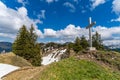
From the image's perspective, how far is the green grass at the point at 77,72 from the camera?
45.6 ft

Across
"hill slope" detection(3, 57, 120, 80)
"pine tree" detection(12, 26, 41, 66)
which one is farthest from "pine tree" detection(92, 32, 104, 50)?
"hill slope" detection(3, 57, 120, 80)

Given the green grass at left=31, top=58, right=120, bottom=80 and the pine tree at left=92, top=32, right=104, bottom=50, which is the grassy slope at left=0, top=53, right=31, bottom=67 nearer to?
the green grass at left=31, top=58, right=120, bottom=80

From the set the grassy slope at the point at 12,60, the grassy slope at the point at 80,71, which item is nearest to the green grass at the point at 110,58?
the grassy slope at the point at 80,71

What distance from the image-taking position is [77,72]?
14.4m

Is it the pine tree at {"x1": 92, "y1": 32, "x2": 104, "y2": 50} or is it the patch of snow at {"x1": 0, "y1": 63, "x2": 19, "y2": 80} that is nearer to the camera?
the patch of snow at {"x1": 0, "y1": 63, "x2": 19, "y2": 80}

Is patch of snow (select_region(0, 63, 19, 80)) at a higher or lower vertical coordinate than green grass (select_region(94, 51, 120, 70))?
lower

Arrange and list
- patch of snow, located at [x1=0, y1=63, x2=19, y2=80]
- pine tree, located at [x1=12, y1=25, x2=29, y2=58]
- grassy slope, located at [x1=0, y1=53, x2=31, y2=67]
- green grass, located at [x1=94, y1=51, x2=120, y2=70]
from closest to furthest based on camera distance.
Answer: green grass, located at [x1=94, y1=51, x2=120, y2=70], patch of snow, located at [x1=0, y1=63, x2=19, y2=80], grassy slope, located at [x1=0, y1=53, x2=31, y2=67], pine tree, located at [x1=12, y1=25, x2=29, y2=58]

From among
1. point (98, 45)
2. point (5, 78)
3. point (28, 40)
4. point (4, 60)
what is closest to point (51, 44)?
point (98, 45)

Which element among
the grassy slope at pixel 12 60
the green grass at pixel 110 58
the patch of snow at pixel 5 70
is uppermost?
the green grass at pixel 110 58

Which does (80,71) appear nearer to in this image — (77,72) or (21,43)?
(77,72)

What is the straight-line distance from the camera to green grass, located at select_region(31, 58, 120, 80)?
1391 centimetres

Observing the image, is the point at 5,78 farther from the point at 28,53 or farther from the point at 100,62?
the point at 28,53

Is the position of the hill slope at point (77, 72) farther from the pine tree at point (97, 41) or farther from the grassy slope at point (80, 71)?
the pine tree at point (97, 41)

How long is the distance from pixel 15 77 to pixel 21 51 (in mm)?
27000
